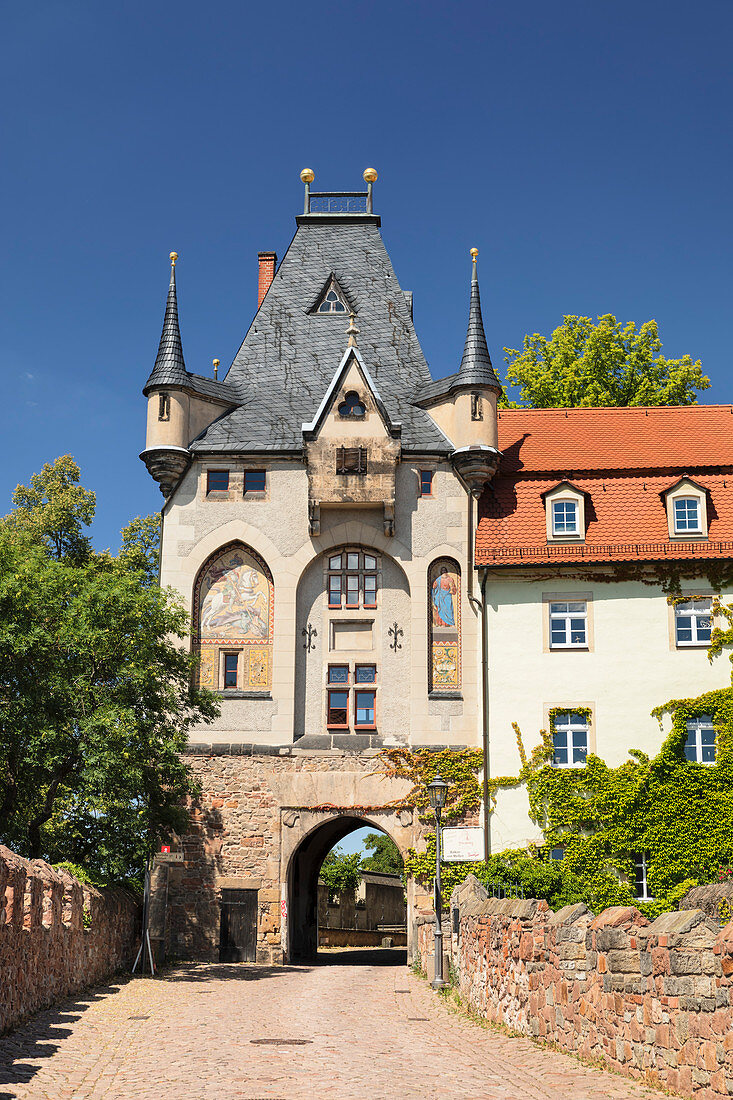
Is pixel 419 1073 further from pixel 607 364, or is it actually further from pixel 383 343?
pixel 607 364

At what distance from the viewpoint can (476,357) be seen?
30109 mm

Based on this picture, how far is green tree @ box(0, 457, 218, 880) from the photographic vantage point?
21250 millimetres

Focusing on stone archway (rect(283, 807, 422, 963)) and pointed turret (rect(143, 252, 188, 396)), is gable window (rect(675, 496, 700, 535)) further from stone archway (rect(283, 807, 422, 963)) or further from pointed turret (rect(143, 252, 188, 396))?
pointed turret (rect(143, 252, 188, 396))

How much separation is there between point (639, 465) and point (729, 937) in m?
21.8

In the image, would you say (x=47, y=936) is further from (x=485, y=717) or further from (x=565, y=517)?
(x=565, y=517)

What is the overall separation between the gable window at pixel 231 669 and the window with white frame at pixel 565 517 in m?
8.25

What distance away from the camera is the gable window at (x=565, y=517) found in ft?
93.7

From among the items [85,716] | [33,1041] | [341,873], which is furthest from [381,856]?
[33,1041]

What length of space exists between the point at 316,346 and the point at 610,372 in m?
10.1

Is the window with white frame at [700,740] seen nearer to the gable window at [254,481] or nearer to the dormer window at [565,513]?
the dormer window at [565,513]

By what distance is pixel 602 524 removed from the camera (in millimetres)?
28609

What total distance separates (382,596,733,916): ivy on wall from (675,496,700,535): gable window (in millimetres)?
1991

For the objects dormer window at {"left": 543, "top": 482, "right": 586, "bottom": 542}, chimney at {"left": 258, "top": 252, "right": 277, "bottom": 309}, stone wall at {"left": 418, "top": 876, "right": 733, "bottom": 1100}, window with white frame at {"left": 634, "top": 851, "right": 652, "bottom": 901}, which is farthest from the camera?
chimney at {"left": 258, "top": 252, "right": 277, "bottom": 309}

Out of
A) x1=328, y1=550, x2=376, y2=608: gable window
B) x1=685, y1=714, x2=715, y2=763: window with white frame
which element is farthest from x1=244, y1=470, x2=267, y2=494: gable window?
x1=685, y1=714, x2=715, y2=763: window with white frame
